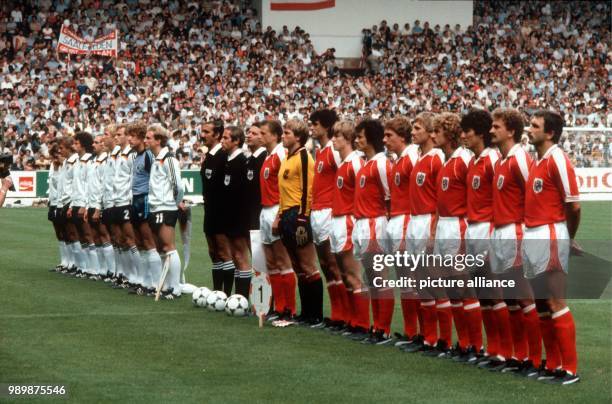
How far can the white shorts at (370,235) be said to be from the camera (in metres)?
11.0

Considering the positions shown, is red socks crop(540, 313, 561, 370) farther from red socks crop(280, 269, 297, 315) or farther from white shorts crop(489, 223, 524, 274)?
red socks crop(280, 269, 297, 315)

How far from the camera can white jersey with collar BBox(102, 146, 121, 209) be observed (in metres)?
16.5

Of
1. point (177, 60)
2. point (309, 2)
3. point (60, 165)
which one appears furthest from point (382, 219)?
point (309, 2)

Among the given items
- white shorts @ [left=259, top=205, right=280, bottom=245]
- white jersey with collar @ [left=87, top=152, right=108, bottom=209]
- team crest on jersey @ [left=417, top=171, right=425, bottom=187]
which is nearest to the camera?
team crest on jersey @ [left=417, top=171, right=425, bottom=187]

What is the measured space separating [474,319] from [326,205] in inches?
96.0

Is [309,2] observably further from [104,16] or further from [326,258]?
[326,258]

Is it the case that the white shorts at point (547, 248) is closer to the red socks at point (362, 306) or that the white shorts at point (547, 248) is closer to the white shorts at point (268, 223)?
the red socks at point (362, 306)

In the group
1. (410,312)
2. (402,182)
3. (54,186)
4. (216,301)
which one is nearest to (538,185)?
(402,182)

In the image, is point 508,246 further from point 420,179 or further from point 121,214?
point 121,214

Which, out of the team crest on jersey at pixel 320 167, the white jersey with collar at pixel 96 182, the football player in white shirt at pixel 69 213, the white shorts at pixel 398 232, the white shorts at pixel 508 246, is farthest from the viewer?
the football player in white shirt at pixel 69 213

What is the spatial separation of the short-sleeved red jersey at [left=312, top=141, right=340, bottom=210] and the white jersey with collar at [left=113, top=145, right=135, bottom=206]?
474 cm

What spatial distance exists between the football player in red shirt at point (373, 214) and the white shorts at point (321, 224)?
67 centimetres

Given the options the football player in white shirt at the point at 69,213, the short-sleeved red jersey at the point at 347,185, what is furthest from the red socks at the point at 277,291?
the football player in white shirt at the point at 69,213

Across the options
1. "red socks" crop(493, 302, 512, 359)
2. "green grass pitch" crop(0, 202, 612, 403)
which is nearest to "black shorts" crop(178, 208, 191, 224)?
"green grass pitch" crop(0, 202, 612, 403)
